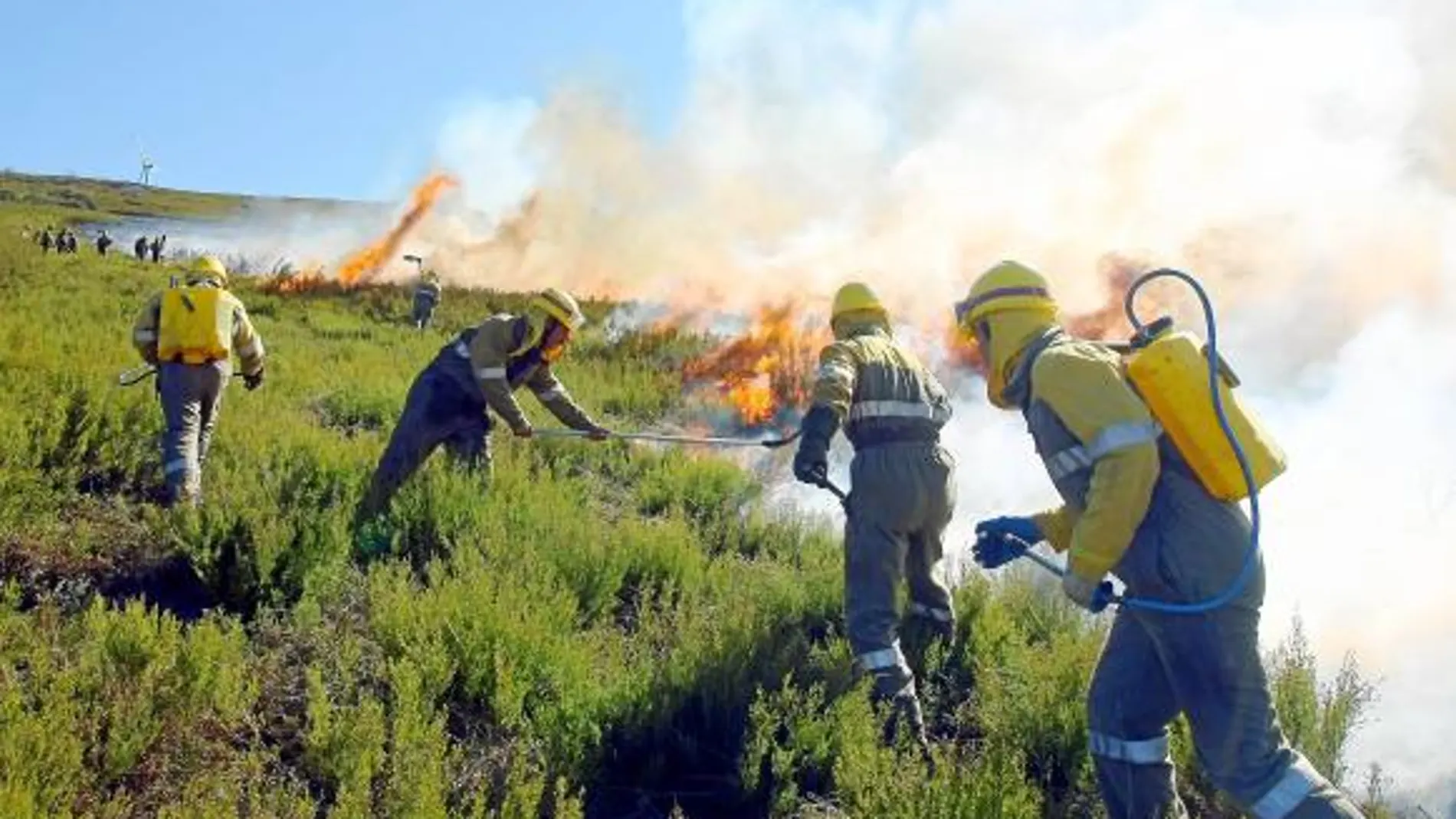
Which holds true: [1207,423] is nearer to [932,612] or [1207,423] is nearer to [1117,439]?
[1117,439]

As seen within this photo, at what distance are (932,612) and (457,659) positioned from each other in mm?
2214

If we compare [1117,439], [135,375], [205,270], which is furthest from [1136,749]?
[135,375]

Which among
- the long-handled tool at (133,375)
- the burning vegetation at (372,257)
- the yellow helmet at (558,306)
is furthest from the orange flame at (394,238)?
the yellow helmet at (558,306)

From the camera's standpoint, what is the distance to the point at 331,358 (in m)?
14.8

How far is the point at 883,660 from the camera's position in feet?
16.3

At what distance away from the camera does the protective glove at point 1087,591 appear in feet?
11.6

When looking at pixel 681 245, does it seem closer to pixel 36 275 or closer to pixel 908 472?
pixel 36 275

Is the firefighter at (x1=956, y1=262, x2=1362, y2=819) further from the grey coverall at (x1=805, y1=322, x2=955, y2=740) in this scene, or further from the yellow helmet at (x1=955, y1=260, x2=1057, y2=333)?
the grey coverall at (x1=805, y1=322, x2=955, y2=740)

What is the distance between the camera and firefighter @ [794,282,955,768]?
505 centimetres

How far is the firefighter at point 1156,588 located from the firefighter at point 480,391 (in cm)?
423

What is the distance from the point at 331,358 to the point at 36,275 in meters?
10.6

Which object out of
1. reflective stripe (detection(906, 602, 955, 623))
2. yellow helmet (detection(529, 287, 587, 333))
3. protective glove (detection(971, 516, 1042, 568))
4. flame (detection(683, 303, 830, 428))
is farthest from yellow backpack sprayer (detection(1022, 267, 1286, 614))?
flame (detection(683, 303, 830, 428))

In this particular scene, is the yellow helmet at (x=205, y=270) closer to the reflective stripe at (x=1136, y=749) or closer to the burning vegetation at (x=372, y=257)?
the reflective stripe at (x=1136, y=749)

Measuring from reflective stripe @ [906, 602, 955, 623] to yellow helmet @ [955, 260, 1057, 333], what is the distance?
203cm
